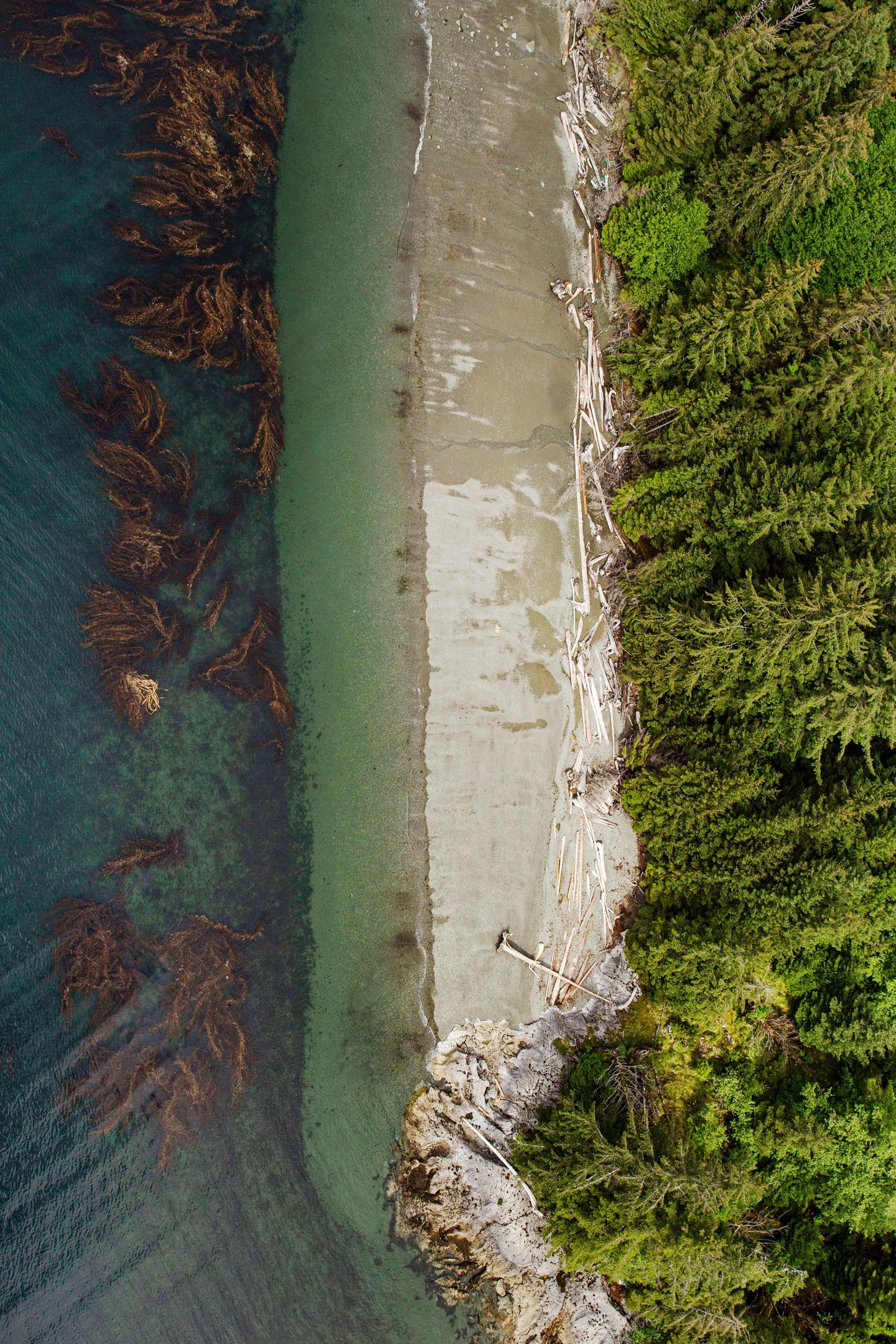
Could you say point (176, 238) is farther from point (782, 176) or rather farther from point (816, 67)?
point (816, 67)

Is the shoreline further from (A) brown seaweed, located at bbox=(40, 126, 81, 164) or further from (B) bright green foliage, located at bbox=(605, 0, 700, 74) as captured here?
Answer: (A) brown seaweed, located at bbox=(40, 126, 81, 164)

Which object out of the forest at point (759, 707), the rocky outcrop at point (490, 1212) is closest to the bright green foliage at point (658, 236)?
the forest at point (759, 707)

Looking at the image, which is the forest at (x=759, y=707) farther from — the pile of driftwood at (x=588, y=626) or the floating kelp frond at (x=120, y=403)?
the floating kelp frond at (x=120, y=403)

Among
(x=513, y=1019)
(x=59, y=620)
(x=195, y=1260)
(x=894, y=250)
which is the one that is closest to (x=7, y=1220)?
(x=195, y=1260)

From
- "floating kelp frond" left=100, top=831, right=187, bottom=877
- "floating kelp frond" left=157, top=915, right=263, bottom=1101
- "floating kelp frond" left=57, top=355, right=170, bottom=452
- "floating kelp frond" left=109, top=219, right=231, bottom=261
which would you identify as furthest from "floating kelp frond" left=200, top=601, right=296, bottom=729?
"floating kelp frond" left=109, top=219, right=231, bottom=261

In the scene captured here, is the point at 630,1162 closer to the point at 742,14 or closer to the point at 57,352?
the point at 57,352

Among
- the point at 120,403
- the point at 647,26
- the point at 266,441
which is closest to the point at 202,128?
the point at 120,403
